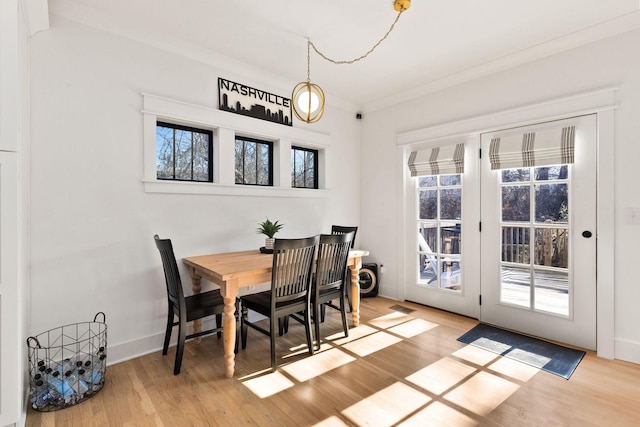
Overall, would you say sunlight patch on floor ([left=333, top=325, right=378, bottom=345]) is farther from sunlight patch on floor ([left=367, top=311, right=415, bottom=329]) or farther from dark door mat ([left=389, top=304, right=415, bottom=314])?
dark door mat ([left=389, top=304, right=415, bottom=314])

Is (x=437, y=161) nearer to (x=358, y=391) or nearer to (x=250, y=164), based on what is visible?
(x=250, y=164)

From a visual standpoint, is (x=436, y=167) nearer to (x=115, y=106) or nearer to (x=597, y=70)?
(x=597, y=70)

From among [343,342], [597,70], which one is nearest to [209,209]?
[343,342]

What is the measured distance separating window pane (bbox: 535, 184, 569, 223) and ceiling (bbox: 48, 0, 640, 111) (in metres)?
1.22

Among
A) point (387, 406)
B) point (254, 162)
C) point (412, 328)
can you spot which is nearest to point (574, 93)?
point (412, 328)

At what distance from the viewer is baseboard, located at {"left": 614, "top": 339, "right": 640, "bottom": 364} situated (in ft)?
7.79

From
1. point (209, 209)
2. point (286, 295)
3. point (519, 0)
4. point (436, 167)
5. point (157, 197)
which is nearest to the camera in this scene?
point (519, 0)

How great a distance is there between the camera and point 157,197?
260 cm

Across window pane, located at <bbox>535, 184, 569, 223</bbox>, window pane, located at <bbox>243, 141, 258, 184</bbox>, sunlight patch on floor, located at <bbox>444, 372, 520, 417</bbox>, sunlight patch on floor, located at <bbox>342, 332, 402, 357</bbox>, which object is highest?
window pane, located at <bbox>243, 141, 258, 184</bbox>

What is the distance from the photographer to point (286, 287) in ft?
7.83

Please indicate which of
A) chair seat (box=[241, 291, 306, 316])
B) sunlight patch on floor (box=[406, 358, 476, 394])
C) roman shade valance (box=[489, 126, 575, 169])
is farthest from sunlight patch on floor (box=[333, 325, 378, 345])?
roman shade valance (box=[489, 126, 575, 169])

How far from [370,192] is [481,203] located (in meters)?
1.48

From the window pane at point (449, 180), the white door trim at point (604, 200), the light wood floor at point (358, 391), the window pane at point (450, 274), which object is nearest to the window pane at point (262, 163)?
the light wood floor at point (358, 391)

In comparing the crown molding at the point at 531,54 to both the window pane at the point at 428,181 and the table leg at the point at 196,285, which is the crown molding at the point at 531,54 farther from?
the table leg at the point at 196,285
